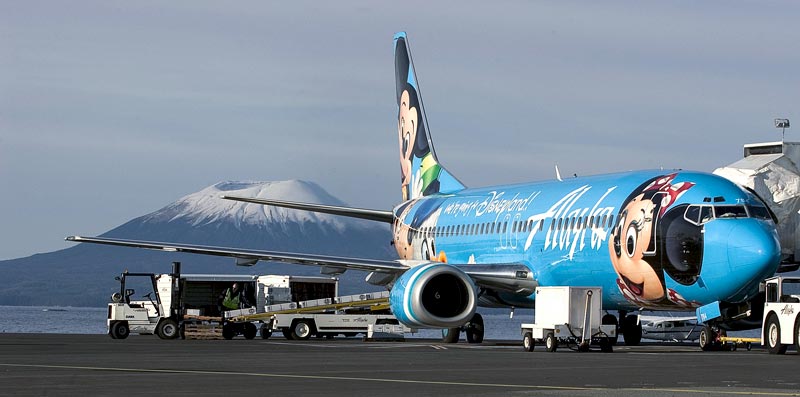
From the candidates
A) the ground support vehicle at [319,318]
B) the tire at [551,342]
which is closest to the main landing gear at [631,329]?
the tire at [551,342]

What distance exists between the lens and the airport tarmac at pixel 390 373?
16.4 meters

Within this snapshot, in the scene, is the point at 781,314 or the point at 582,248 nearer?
the point at 781,314

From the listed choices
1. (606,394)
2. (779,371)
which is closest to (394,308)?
(779,371)

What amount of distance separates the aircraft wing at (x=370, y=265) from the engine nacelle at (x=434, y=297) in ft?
3.13

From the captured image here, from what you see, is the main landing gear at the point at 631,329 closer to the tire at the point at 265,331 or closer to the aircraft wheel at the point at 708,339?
the aircraft wheel at the point at 708,339

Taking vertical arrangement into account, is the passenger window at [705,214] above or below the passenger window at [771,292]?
above

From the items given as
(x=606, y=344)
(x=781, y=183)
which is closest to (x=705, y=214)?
(x=606, y=344)

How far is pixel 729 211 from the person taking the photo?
28656 mm

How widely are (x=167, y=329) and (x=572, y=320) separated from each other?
1508cm

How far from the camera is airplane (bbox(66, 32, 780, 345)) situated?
28531 millimetres

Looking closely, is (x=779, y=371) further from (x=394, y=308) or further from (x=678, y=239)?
(x=394, y=308)

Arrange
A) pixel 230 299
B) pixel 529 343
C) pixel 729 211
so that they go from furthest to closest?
pixel 230 299 → pixel 529 343 → pixel 729 211

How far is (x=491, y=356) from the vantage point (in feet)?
85.1

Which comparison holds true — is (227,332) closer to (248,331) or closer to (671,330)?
(248,331)
